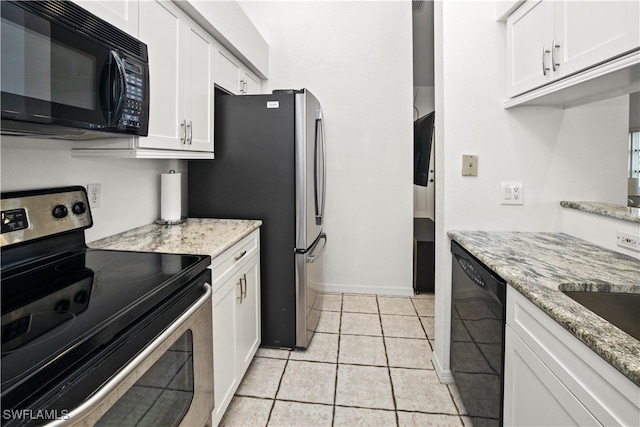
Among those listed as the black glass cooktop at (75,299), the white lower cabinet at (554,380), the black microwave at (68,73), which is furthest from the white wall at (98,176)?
the white lower cabinet at (554,380)

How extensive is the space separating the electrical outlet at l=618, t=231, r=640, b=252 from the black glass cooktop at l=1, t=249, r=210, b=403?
1716 millimetres

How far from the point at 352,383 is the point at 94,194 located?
1.68 m

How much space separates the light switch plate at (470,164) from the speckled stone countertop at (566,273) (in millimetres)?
327

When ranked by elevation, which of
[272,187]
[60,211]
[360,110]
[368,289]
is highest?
[360,110]

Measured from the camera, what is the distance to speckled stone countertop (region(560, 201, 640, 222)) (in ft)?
4.46

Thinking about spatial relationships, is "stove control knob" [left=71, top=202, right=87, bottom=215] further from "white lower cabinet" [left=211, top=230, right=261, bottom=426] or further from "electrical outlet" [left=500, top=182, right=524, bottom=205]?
"electrical outlet" [left=500, top=182, right=524, bottom=205]

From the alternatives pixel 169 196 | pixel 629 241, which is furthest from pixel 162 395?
pixel 629 241

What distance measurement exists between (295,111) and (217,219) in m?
0.86

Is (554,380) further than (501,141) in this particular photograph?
No

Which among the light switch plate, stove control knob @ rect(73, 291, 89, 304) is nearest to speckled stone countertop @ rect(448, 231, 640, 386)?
the light switch plate

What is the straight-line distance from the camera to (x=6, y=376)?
1.90 feet

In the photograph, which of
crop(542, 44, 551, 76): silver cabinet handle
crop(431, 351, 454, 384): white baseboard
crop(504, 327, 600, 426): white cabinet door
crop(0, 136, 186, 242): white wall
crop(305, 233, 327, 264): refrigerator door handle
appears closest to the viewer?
crop(504, 327, 600, 426): white cabinet door

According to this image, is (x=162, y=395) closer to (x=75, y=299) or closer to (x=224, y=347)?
(x=75, y=299)

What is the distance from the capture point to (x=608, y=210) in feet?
4.82
